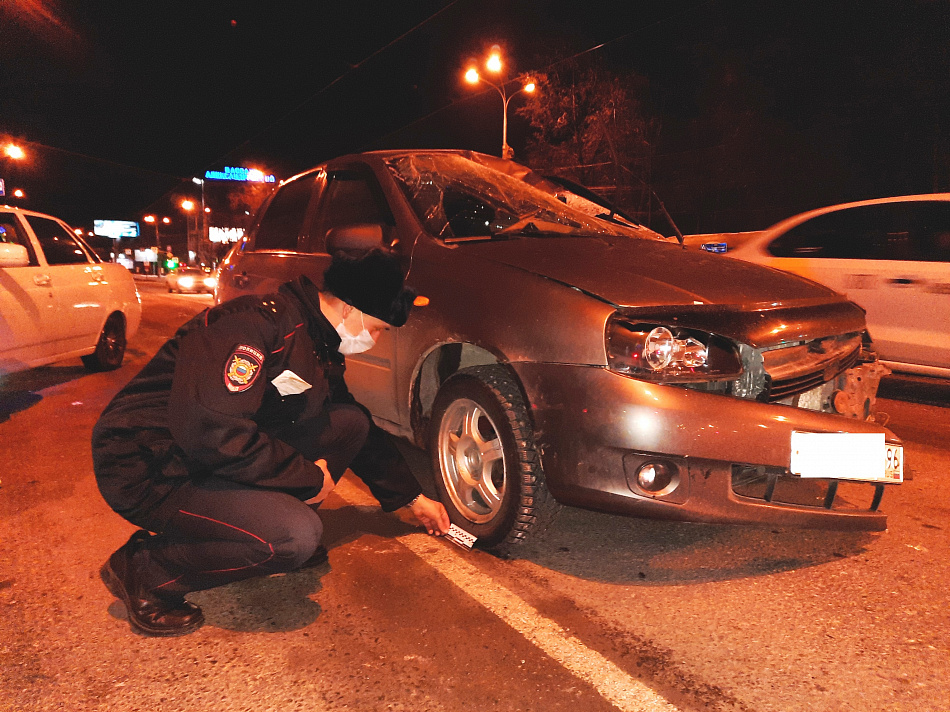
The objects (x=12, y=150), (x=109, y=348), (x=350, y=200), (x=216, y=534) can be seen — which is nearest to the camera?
(x=216, y=534)

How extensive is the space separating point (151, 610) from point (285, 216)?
2.74 metres

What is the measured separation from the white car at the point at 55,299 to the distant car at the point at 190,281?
20.3m

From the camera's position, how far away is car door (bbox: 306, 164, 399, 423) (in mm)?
3274

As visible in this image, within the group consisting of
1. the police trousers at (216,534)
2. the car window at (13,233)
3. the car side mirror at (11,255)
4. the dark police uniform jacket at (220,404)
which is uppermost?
the car window at (13,233)

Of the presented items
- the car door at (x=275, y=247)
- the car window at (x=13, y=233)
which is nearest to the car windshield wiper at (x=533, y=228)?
the car door at (x=275, y=247)

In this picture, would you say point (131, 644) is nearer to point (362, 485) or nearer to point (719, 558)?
point (362, 485)

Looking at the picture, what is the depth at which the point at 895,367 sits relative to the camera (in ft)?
18.7

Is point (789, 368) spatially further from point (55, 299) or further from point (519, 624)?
point (55, 299)

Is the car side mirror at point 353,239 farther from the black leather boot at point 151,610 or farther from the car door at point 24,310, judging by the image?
the car door at point 24,310

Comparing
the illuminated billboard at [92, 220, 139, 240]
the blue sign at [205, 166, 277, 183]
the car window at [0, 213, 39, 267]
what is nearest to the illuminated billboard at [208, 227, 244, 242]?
the blue sign at [205, 166, 277, 183]

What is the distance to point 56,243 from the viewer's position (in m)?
6.48

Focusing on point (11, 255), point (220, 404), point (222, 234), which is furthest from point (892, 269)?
point (222, 234)

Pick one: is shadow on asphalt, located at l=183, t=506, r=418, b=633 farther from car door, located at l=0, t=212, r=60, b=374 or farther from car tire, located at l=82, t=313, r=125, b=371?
car tire, located at l=82, t=313, r=125, b=371

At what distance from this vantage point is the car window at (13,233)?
586 cm
